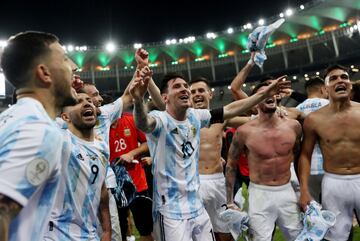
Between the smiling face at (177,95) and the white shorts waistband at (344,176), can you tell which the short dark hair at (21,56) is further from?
the white shorts waistband at (344,176)

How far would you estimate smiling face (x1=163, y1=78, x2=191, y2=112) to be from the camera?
354 cm

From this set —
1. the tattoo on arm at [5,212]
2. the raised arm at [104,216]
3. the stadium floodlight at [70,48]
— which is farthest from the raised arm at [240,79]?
the stadium floodlight at [70,48]

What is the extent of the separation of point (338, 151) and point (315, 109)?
6.26ft

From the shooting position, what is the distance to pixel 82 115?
3.00 metres

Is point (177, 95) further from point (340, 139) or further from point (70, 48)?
point (70, 48)

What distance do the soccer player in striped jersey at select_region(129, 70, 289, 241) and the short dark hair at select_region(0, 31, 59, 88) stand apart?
1.60m

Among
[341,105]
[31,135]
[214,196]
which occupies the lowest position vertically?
[214,196]

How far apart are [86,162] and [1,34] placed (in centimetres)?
3361

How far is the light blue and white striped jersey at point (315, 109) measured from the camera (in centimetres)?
509

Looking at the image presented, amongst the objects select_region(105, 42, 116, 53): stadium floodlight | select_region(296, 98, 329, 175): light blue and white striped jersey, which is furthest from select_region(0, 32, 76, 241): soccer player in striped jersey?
select_region(105, 42, 116, 53): stadium floodlight

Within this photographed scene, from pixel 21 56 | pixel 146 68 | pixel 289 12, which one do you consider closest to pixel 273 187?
pixel 146 68

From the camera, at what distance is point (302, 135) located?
4250 mm

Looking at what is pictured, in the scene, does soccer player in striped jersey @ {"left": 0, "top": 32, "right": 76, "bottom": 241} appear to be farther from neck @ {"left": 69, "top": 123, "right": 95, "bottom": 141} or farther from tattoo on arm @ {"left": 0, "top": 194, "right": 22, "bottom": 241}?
neck @ {"left": 69, "top": 123, "right": 95, "bottom": 141}

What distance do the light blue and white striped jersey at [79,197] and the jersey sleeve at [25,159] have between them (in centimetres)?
100
